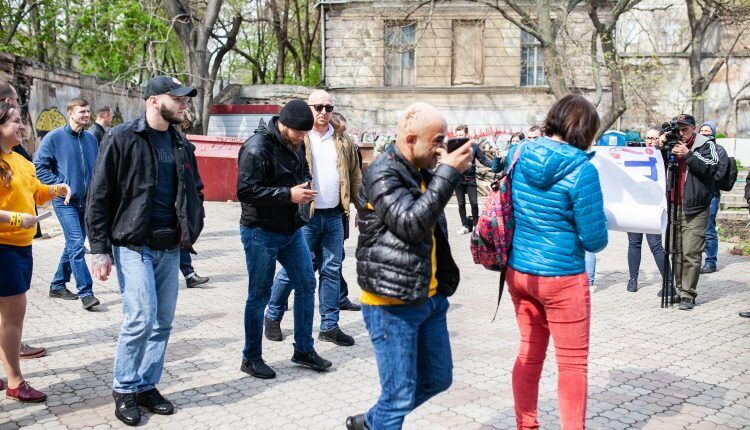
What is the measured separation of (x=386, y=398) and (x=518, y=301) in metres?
1.04

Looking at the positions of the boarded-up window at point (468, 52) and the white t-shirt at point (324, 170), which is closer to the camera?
the white t-shirt at point (324, 170)

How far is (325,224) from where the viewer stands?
5.86 metres

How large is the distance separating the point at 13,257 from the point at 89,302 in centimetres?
262

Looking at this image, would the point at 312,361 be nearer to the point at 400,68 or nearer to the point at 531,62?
the point at 400,68

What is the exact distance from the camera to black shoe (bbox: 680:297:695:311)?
23.6ft

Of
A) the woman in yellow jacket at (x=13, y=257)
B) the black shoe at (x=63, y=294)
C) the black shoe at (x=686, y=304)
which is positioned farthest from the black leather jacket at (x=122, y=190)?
the black shoe at (x=686, y=304)

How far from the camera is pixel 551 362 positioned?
539 cm

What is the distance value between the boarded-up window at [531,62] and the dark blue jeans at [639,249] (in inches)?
785

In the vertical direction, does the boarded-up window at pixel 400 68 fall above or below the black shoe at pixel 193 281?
above

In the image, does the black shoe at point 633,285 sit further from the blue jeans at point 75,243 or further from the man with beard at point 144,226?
the blue jeans at point 75,243

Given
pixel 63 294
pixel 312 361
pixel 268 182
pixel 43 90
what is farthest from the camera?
pixel 43 90

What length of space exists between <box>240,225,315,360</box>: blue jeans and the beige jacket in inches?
36.2

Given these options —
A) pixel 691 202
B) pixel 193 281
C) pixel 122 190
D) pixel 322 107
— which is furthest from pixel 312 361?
pixel 691 202

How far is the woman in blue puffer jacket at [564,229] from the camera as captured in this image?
11.5 feet
